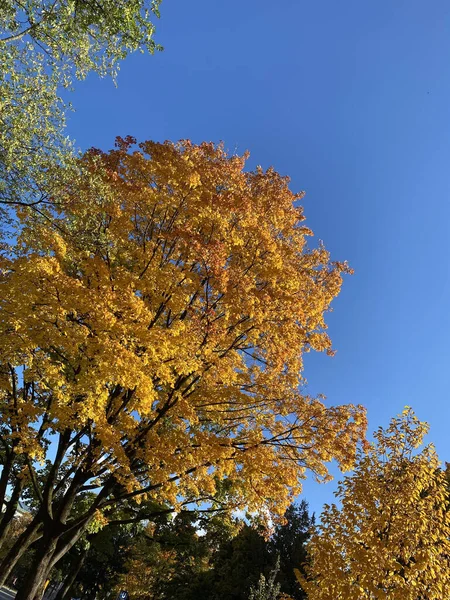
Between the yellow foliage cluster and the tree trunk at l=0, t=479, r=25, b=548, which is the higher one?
the yellow foliage cluster

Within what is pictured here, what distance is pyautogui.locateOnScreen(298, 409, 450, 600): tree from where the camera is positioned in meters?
6.88

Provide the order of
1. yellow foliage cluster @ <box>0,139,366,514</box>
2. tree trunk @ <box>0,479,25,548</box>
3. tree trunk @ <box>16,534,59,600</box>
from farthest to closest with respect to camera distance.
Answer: tree trunk @ <box>0,479,25,548</box> < tree trunk @ <box>16,534,59,600</box> < yellow foliage cluster @ <box>0,139,366,514</box>

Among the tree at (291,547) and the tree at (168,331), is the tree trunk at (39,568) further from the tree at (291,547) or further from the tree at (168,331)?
the tree at (291,547)

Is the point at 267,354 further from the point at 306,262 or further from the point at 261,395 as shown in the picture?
the point at 306,262

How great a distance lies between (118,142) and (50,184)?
3.52 meters

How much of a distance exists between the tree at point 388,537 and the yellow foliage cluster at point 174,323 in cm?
103

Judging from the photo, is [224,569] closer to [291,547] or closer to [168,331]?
[291,547]

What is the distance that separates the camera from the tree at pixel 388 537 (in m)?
6.88

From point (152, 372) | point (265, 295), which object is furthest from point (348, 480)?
point (152, 372)

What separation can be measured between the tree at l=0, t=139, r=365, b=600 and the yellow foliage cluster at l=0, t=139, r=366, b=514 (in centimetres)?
4

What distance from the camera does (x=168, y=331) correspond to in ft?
23.9

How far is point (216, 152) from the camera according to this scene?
10633mm

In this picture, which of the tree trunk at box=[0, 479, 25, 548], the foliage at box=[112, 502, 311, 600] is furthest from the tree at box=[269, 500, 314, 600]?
the tree trunk at box=[0, 479, 25, 548]

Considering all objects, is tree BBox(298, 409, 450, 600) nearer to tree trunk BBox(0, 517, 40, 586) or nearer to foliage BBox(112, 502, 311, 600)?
tree trunk BBox(0, 517, 40, 586)
